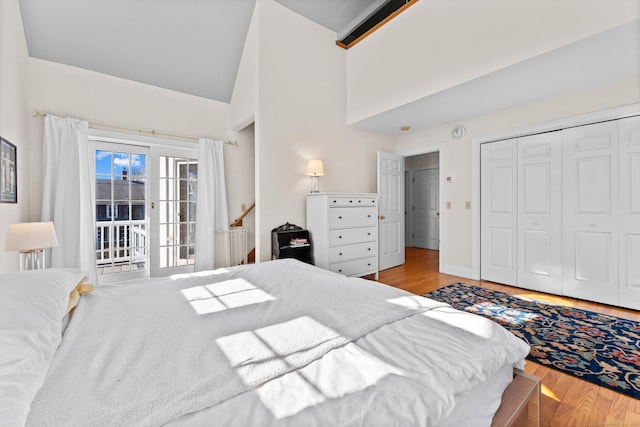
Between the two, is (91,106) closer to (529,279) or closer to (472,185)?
(472,185)

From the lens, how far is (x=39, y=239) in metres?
2.08

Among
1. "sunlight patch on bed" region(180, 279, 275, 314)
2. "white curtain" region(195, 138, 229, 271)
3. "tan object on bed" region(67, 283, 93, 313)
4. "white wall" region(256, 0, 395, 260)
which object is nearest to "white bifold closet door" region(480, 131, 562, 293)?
"white wall" region(256, 0, 395, 260)

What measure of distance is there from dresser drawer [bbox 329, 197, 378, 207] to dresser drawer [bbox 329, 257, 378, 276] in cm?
78

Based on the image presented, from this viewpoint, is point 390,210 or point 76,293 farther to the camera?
point 390,210

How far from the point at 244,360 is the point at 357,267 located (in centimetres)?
303

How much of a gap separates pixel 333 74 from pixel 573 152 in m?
3.19

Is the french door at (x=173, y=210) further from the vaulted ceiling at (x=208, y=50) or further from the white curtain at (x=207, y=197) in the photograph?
the vaulted ceiling at (x=208, y=50)

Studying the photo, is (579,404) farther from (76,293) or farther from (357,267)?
(76,293)

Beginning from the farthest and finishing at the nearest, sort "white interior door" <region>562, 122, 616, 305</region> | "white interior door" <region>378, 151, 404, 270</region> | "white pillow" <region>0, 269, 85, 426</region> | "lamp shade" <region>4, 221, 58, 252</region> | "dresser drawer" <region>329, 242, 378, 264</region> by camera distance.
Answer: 1. "white interior door" <region>378, 151, 404, 270</region>
2. "dresser drawer" <region>329, 242, 378, 264</region>
3. "white interior door" <region>562, 122, 616, 305</region>
4. "lamp shade" <region>4, 221, 58, 252</region>
5. "white pillow" <region>0, 269, 85, 426</region>

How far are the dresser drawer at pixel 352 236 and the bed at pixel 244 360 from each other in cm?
215

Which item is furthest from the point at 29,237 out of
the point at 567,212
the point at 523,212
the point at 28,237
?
Result: the point at 567,212

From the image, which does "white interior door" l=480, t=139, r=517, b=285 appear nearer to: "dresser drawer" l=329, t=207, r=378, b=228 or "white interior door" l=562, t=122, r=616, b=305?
"white interior door" l=562, t=122, r=616, b=305

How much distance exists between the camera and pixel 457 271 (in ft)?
13.4

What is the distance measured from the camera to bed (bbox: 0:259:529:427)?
626 mm
